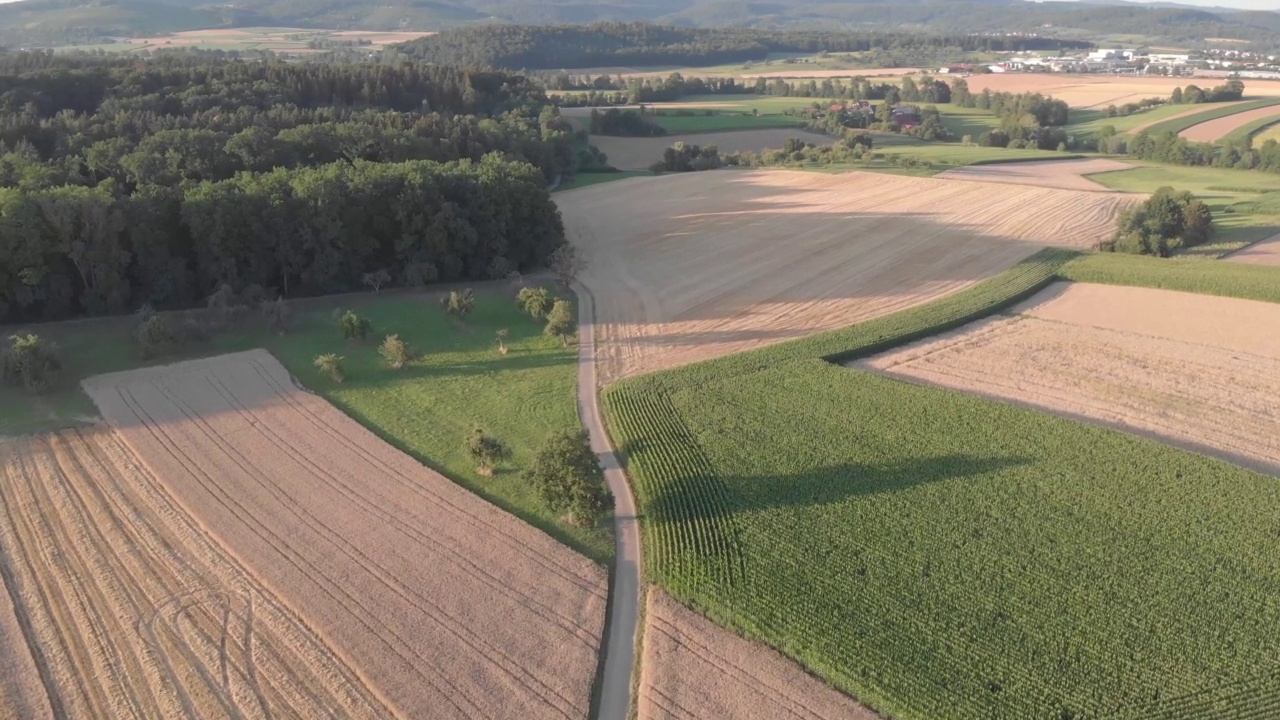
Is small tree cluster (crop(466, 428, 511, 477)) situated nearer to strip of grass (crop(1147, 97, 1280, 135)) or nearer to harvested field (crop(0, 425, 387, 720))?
harvested field (crop(0, 425, 387, 720))

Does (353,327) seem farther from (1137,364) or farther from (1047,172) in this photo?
(1047,172)

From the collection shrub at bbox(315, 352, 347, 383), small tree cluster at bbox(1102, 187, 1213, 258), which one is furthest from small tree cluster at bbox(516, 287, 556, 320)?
small tree cluster at bbox(1102, 187, 1213, 258)

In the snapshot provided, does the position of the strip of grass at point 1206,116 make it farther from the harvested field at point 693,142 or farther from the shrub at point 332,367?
the shrub at point 332,367

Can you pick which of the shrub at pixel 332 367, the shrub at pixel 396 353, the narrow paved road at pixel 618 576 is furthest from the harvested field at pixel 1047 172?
the shrub at pixel 332 367

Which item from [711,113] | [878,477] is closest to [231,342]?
[878,477]

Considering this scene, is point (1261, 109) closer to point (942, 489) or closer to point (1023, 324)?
point (1023, 324)

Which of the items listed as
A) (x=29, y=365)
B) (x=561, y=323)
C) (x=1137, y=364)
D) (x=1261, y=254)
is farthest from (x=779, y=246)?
(x=29, y=365)
